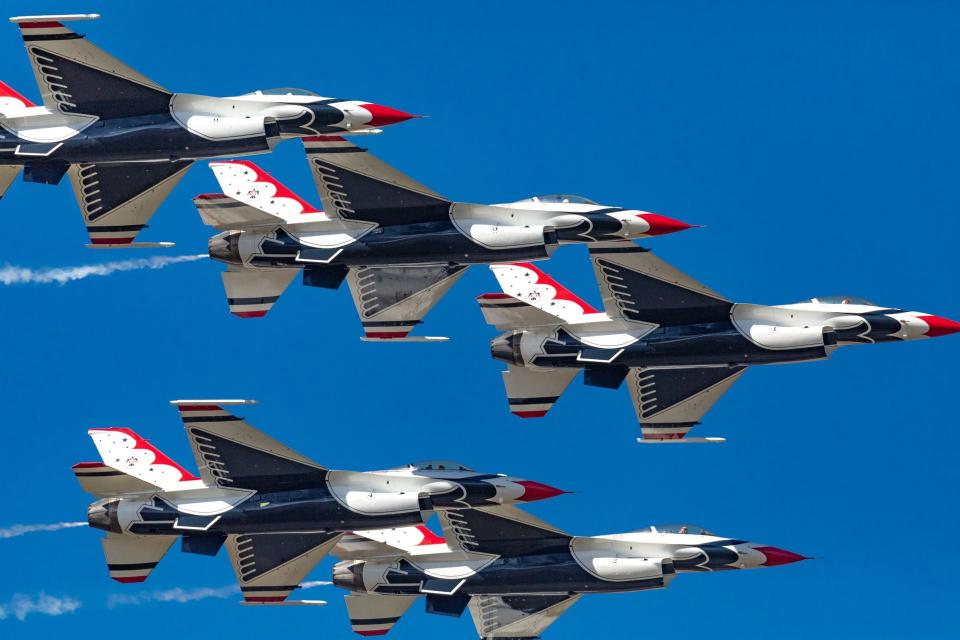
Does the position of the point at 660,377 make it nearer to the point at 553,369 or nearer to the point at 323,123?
the point at 553,369

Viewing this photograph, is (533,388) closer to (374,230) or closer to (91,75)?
(374,230)

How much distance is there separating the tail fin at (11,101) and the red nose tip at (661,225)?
56.6ft

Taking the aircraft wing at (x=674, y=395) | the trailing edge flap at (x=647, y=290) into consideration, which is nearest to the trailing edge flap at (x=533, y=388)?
the aircraft wing at (x=674, y=395)

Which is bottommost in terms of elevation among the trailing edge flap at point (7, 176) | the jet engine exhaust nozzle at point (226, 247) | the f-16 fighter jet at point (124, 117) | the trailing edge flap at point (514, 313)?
the trailing edge flap at point (514, 313)

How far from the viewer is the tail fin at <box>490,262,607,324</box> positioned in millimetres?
70938

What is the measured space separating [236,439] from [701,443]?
13894mm

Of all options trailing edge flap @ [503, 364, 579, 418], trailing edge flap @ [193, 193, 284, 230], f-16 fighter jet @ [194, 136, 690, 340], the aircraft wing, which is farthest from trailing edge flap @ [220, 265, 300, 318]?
the aircraft wing

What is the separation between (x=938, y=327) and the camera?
69.4m

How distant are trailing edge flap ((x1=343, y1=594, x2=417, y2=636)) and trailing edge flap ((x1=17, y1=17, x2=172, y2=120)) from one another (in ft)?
53.4

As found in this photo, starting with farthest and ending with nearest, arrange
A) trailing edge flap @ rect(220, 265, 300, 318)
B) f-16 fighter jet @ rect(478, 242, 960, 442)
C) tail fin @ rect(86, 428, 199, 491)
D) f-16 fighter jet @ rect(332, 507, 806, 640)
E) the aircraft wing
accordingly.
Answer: the aircraft wing → trailing edge flap @ rect(220, 265, 300, 318) → f-16 fighter jet @ rect(332, 507, 806, 640) → tail fin @ rect(86, 428, 199, 491) → f-16 fighter jet @ rect(478, 242, 960, 442)

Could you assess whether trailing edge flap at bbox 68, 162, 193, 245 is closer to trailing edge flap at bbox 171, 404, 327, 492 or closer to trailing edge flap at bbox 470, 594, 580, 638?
trailing edge flap at bbox 171, 404, 327, 492

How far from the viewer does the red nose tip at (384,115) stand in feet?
219

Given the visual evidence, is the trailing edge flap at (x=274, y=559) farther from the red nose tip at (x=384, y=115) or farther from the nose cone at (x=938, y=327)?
the nose cone at (x=938, y=327)

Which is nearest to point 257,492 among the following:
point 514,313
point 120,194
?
point 514,313
